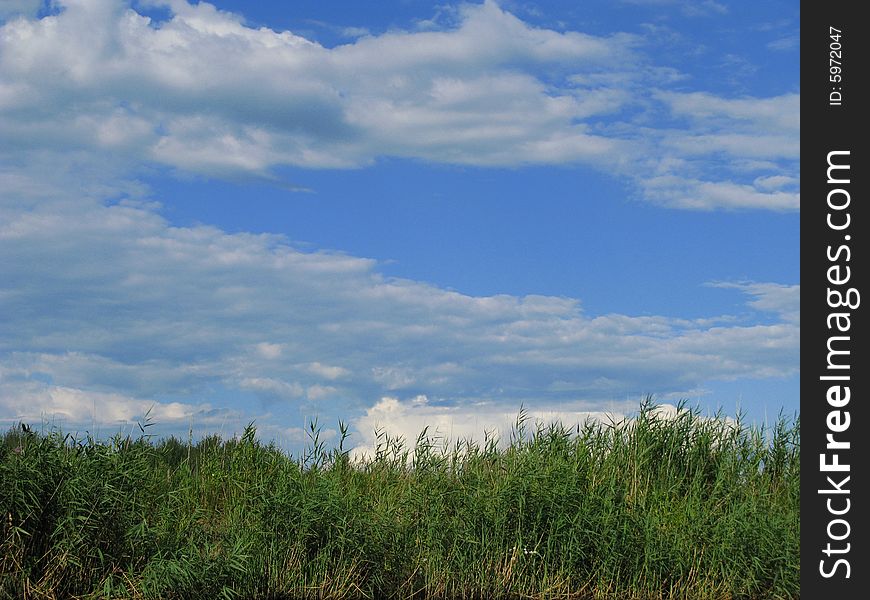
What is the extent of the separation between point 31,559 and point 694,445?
634cm

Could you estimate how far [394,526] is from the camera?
6.75 metres

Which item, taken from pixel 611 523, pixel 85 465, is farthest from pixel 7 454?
pixel 611 523

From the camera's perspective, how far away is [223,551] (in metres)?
6.42

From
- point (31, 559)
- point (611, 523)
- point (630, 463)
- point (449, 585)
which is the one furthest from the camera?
point (630, 463)

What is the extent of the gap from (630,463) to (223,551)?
407 cm

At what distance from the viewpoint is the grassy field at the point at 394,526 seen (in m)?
6.07

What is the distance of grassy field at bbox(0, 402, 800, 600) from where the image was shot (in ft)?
19.9

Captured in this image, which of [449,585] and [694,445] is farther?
[694,445]
